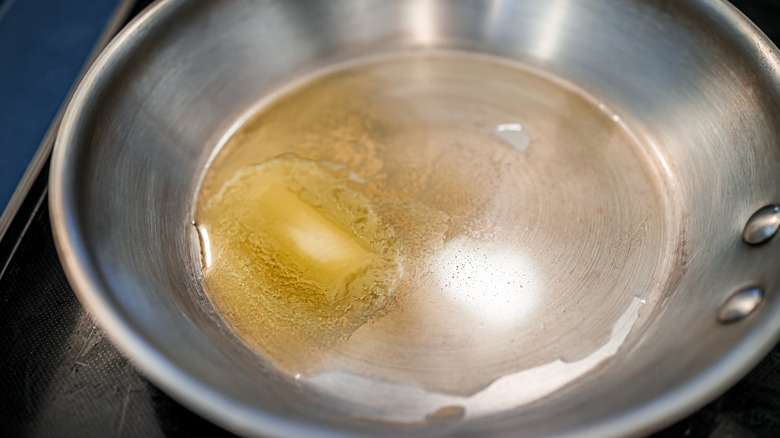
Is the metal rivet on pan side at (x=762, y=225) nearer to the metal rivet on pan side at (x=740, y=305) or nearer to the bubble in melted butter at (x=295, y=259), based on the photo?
the metal rivet on pan side at (x=740, y=305)

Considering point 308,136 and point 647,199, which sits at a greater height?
point 647,199

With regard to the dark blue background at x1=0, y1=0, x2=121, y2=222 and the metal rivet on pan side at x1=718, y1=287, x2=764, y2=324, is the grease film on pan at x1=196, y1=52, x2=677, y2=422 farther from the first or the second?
the dark blue background at x1=0, y1=0, x2=121, y2=222

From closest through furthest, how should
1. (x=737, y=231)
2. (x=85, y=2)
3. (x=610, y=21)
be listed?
(x=737, y=231), (x=610, y=21), (x=85, y=2)

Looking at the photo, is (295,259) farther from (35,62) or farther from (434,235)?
(35,62)

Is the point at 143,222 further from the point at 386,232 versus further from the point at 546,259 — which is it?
the point at 546,259

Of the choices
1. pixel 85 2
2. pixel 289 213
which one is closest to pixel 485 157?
pixel 289 213

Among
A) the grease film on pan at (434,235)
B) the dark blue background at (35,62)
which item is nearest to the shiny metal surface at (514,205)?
the grease film on pan at (434,235)
